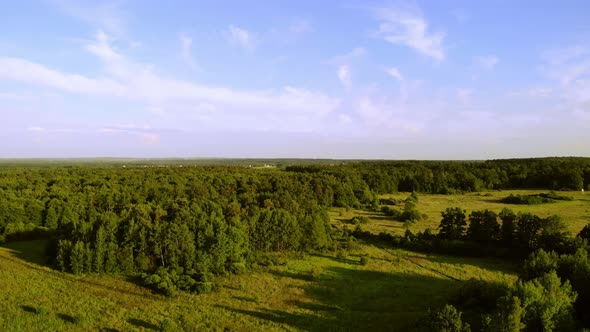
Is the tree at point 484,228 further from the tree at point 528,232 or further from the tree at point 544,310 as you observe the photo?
the tree at point 544,310

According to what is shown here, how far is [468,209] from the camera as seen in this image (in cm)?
9038

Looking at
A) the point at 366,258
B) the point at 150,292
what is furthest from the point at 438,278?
the point at 150,292

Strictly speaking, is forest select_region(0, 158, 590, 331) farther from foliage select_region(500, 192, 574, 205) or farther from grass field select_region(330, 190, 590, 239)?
foliage select_region(500, 192, 574, 205)

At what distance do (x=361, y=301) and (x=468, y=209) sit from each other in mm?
62496

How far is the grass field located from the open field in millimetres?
21811

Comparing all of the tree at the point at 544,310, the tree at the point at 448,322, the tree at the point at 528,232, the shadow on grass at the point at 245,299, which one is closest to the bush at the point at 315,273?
the shadow on grass at the point at 245,299

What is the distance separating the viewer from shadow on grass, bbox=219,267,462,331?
33312 mm

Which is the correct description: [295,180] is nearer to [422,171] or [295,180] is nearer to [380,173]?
[380,173]

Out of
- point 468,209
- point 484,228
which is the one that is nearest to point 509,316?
point 484,228

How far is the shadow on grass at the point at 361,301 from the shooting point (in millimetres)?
33312

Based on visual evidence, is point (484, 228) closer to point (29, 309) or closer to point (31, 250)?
point (29, 309)

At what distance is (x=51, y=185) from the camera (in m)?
86.4

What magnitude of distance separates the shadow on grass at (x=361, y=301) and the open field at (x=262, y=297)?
9cm

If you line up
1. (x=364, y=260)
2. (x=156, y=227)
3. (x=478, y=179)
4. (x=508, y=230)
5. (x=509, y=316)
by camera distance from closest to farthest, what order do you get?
(x=509, y=316)
(x=156, y=227)
(x=364, y=260)
(x=508, y=230)
(x=478, y=179)
